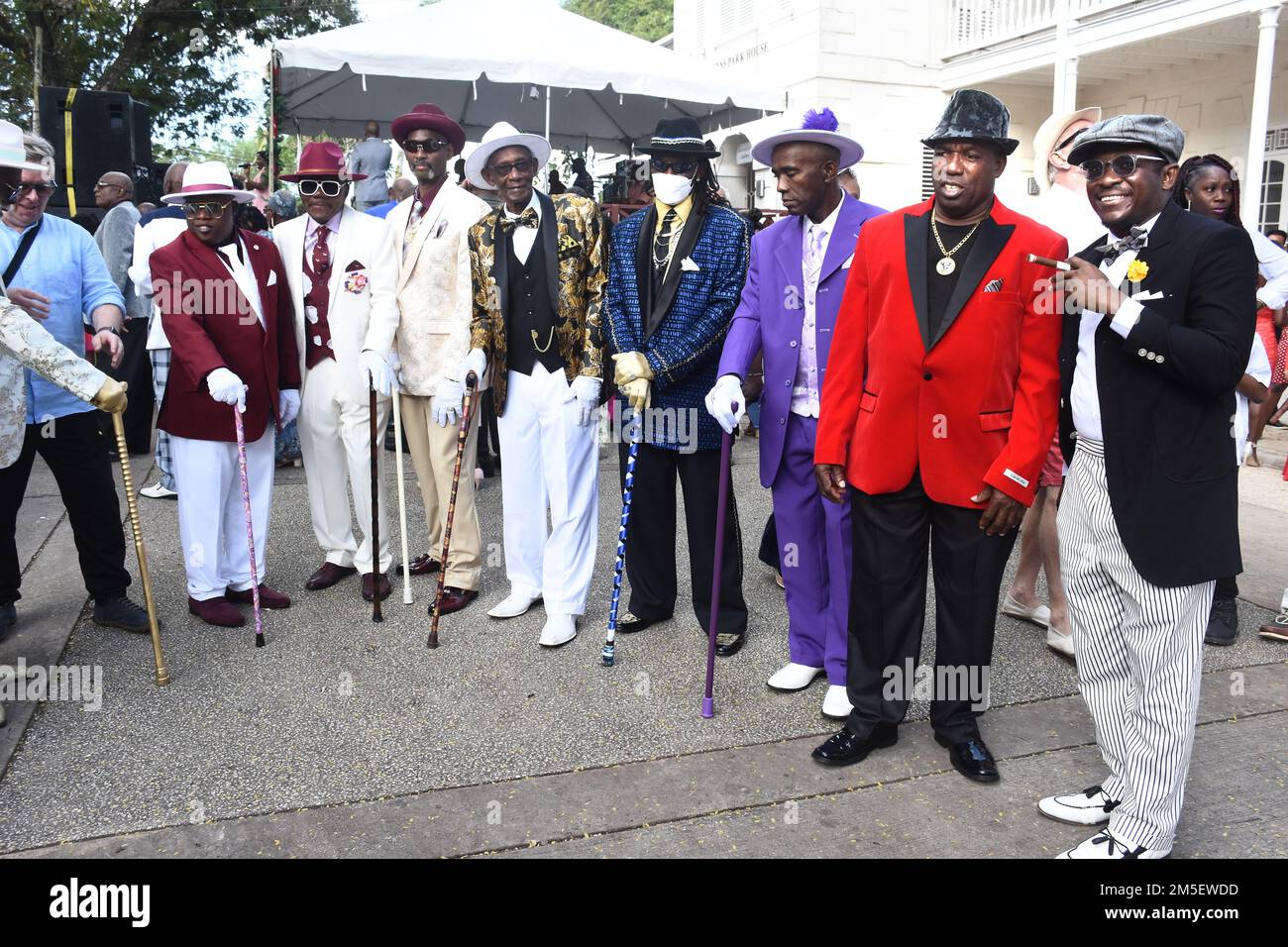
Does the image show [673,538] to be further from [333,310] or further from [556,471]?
[333,310]

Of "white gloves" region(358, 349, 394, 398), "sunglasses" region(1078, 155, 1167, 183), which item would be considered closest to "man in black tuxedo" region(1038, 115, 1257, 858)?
"sunglasses" region(1078, 155, 1167, 183)

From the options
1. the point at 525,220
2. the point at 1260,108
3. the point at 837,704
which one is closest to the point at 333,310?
the point at 525,220

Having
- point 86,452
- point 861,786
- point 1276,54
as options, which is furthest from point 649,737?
point 1276,54

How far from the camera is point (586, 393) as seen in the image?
4.57 meters

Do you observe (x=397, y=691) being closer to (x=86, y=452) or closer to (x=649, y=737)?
(x=649, y=737)

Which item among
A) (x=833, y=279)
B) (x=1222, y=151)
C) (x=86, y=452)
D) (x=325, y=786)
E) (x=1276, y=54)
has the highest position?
(x=1276, y=54)

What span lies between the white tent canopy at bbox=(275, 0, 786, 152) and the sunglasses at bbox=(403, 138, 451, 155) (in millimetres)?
4800

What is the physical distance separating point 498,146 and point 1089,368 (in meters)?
2.72

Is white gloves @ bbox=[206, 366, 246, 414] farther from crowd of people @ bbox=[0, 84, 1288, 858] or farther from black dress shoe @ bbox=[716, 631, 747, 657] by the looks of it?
black dress shoe @ bbox=[716, 631, 747, 657]

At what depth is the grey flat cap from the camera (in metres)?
2.75

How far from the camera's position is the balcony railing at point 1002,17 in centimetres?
1458

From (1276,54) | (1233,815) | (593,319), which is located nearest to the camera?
(1233,815)
